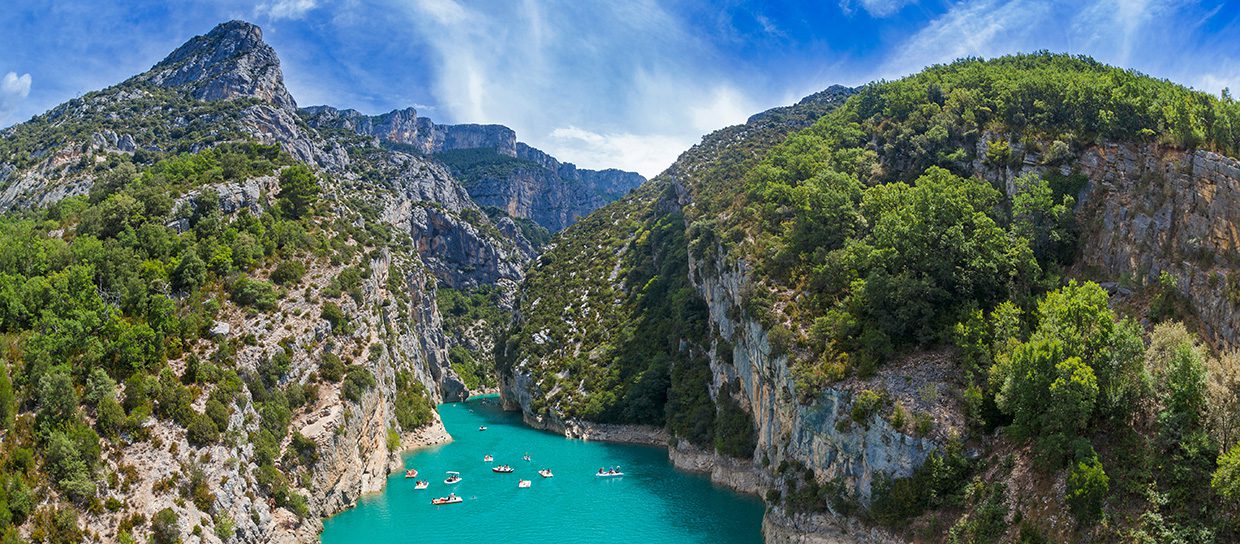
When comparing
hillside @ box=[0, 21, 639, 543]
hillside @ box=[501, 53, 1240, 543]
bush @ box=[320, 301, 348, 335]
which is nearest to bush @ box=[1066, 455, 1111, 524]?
hillside @ box=[501, 53, 1240, 543]

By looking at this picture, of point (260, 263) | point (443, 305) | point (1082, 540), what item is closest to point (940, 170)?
point (1082, 540)

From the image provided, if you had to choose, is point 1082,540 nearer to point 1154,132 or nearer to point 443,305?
point 1154,132

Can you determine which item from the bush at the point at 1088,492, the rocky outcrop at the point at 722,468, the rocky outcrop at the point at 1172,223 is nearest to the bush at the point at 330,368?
the rocky outcrop at the point at 722,468

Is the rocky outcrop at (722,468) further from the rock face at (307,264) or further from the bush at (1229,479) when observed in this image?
the rock face at (307,264)

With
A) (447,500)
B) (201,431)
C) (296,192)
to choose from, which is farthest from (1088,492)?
(296,192)

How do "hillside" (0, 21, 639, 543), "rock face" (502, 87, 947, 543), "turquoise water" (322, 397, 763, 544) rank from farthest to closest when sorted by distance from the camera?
"turquoise water" (322, 397, 763, 544), "rock face" (502, 87, 947, 543), "hillside" (0, 21, 639, 543)

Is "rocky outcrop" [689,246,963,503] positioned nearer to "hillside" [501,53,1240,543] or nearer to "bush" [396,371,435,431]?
"hillside" [501,53,1240,543]

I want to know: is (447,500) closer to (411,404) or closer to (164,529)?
(164,529)
